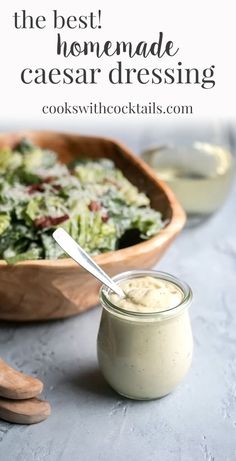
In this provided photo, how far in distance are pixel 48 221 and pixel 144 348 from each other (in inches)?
25.1

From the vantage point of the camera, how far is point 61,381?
2240mm

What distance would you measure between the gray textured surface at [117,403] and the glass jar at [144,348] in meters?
0.08

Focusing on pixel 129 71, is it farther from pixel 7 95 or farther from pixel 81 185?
pixel 7 95

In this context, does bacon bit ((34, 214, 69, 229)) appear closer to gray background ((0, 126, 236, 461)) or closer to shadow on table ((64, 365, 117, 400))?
gray background ((0, 126, 236, 461))

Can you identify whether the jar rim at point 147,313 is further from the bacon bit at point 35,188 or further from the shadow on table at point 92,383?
the bacon bit at point 35,188

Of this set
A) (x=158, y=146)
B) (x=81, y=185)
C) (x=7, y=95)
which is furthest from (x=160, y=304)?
(x=7, y=95)

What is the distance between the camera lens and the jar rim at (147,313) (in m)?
2.00

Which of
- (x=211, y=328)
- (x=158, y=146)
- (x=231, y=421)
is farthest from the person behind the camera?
(x=158, y=146)

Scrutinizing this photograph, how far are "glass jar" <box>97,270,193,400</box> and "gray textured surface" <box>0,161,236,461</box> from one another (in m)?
0.08

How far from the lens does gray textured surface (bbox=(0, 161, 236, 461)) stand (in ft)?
6.40

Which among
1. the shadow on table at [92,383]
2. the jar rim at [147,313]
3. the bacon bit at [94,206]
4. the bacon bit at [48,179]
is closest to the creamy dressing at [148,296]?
the jar rim at [147,313]

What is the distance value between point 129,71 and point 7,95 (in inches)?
49.1

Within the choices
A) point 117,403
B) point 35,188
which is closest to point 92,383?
point 117,403

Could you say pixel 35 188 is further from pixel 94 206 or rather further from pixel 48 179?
pixel 94 206
